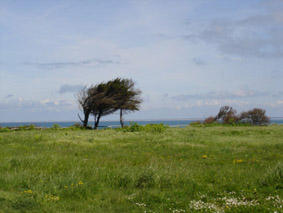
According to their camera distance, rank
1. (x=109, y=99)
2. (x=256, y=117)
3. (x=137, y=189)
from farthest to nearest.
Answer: (x=256, y=117) < (x=109, y=99) < (x=137, y=189)

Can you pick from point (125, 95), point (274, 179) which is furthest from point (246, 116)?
point (274, 179)

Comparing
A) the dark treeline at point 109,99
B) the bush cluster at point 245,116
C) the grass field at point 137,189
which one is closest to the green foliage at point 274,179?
the grass field at point 137,189

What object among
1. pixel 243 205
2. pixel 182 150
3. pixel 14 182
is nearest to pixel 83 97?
pixel 182 150

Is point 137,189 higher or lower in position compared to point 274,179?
lower

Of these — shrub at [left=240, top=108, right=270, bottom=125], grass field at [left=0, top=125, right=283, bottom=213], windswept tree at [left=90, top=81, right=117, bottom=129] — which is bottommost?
grass field at [left=0, top=125, right=283, bottom=213]

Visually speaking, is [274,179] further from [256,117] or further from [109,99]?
[256,117]

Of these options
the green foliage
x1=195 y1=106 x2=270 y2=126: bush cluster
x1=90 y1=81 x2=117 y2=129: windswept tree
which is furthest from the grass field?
x1=195 y1=106 x2=270 y2=126: bush cluster

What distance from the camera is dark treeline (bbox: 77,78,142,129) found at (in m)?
38.7

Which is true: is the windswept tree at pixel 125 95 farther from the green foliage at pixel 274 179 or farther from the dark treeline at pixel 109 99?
the green foliage at pixel 274 179

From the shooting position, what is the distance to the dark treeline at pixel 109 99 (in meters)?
38.7

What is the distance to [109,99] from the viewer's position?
38.4 metres

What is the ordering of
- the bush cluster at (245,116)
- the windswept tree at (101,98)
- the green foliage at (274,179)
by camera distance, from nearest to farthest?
the green foliage at (274,179) → the windswept tree at (101,98) → the bush cluster at (245,116)

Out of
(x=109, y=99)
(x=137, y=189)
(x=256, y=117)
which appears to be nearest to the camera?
(x=137, y=189)

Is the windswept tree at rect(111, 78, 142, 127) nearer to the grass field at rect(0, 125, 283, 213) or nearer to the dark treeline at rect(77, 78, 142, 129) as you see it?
the dark treeline at rect(77, 78, 142, 129)
